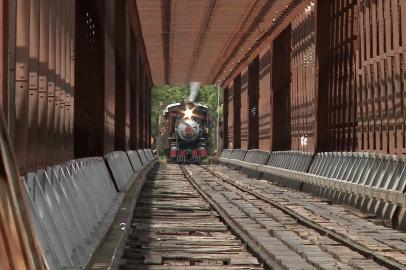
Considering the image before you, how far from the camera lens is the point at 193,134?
49562 mm

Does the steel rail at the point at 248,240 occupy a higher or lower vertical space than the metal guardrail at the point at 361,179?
lower

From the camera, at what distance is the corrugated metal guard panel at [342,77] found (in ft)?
65.2

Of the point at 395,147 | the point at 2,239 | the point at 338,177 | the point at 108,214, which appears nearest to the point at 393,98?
the point at 395,147

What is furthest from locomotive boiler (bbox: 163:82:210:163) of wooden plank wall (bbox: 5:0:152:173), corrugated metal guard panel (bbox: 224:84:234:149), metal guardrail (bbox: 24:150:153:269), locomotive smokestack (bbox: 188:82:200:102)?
locomotive smokestack (bbox: 188:82:200:102)

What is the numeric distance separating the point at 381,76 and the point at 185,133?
111 feet

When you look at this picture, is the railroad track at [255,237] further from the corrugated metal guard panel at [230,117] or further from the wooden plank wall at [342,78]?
the corrugated metal guard panel at [230,117]

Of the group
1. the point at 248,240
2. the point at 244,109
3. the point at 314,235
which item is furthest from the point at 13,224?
the point at 244,109

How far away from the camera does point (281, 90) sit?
3181 cm

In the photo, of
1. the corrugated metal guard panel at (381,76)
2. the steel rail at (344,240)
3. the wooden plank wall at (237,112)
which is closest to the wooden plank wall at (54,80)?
the steel rail at (344,240)

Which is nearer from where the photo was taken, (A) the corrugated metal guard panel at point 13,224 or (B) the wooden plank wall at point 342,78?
(A) the corrugated metal guard panel at point 13,224

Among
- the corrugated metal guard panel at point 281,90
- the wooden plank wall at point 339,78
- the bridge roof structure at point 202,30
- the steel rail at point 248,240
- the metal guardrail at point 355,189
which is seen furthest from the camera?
the corrugated metal guard panel at point 281,90

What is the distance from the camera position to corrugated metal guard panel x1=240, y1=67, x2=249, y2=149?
45000mm

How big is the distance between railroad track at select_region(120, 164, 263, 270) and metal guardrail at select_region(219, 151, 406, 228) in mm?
2642

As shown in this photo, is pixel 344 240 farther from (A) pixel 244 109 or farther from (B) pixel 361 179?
(A) pixel 244 109
